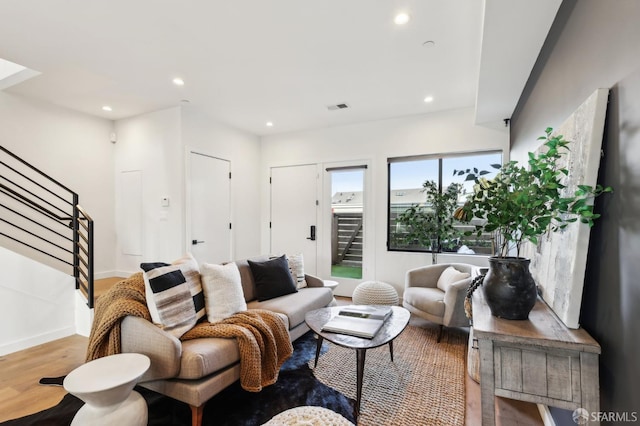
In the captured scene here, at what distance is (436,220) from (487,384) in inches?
115

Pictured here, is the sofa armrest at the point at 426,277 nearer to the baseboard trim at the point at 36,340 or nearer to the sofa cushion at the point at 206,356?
the sofa cushion at the point at 206,356

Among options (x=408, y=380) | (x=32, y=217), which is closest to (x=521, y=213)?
(x=408, y=380)

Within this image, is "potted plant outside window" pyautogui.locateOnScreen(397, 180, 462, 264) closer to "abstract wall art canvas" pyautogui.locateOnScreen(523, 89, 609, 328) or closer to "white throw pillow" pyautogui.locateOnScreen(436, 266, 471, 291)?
"white throw pillow" pyautogui.locateOnScreen(436, 266, 471, 291)

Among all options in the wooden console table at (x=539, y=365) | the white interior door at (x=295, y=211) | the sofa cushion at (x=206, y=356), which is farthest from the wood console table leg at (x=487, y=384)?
the white interior door at (x=295, y=211)

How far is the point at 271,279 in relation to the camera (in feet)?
10.4

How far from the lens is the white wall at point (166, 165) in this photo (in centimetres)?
411

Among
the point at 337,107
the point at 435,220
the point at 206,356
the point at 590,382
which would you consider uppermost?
the point at 337,107

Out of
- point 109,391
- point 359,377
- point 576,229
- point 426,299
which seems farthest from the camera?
point 426,299

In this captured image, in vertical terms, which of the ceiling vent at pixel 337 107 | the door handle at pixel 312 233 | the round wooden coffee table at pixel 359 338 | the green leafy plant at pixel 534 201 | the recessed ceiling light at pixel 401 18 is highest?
the recessed ceiling light at pixel 401 18

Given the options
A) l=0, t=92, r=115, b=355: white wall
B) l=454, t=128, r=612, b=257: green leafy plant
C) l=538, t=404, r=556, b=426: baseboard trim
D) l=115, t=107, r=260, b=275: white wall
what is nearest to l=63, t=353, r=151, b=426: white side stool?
l=454, t=128, r=612, b=257: green leafy plant

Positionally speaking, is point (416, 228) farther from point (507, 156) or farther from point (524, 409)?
point (524, 409)

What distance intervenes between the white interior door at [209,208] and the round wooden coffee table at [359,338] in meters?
2.44

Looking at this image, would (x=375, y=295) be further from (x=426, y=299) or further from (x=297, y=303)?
(x=297, y=303)

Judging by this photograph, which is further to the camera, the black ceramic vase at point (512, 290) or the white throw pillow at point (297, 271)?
the white throw pillow at point (297, 271)
